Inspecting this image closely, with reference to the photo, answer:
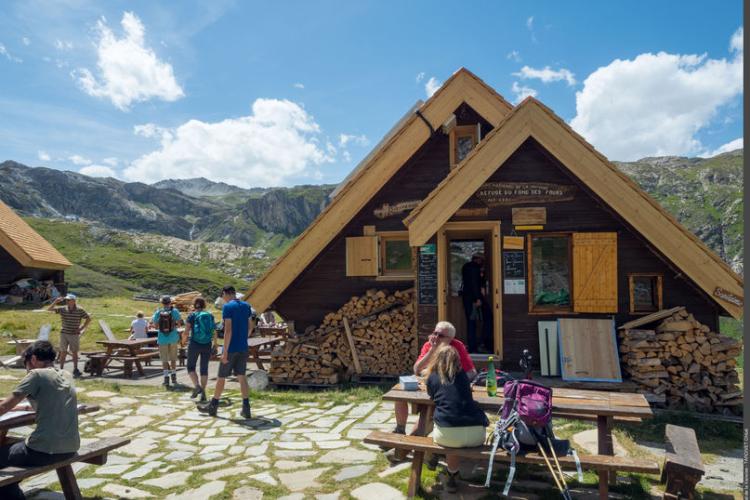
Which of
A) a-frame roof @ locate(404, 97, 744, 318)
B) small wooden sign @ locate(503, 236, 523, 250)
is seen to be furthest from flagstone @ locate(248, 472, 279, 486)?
small wooden sign @ locate(503, 236, 523, 250)

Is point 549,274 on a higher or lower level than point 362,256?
lower

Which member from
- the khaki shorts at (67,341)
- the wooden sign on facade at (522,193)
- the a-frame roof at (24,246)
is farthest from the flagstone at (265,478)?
the a-frame roof at (24,246)

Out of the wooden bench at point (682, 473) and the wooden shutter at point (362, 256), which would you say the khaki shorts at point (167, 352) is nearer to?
the wooden shutter at point (362, 256)

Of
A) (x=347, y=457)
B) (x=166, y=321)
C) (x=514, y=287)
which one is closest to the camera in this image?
(x=347, y=457)

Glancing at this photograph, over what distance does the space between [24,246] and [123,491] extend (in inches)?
968

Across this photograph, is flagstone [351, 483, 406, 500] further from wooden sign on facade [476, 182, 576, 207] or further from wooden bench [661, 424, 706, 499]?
wooden sign on facade [476, 182, 576, 207]

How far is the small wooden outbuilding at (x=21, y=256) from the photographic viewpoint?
945 inches

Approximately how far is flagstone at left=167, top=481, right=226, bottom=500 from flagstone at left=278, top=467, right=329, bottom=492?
0.60 meters

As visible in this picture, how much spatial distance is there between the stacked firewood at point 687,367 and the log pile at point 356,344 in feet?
13.1

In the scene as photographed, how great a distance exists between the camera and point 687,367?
8.17 meters

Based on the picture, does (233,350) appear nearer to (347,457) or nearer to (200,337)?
(200,337)

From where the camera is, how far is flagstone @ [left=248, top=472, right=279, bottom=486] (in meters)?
5.04

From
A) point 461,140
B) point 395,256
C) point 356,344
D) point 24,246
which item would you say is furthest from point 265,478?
point 24,246

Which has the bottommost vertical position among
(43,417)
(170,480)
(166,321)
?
(170,480)
